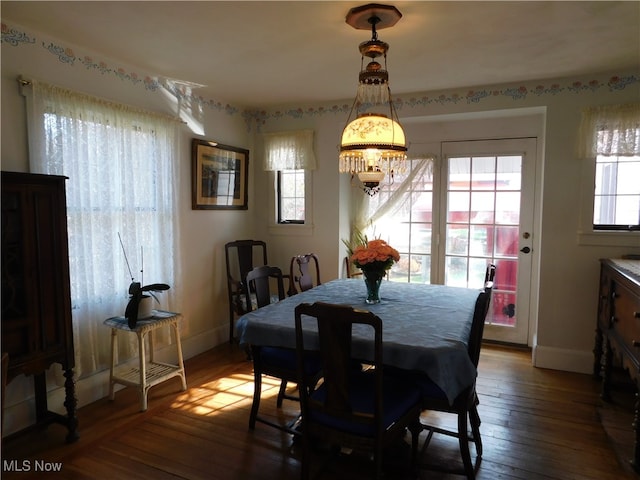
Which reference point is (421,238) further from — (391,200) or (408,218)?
(391,200)

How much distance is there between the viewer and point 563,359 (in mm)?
3551

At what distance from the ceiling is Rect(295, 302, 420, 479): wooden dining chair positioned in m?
1.59

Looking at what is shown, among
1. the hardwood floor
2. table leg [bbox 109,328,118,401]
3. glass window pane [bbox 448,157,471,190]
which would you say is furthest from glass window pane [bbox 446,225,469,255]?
table leg [bbox 109,328,118,401]

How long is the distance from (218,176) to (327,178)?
1.08 m

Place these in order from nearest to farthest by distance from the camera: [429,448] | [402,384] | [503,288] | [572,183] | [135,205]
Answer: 1. [402,384]
2. [429,448]
3. [135,205]
4. [572,183]
5. [503,288]

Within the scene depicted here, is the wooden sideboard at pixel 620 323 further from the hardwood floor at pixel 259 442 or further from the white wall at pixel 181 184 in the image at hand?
the white wall at pixel 181 184

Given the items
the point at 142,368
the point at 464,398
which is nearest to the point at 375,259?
the point at 464,398

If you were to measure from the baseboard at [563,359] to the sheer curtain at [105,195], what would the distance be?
3.14 meters

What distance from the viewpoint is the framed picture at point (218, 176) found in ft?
12.6

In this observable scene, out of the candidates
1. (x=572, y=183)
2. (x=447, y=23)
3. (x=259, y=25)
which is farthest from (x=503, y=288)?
(x=259, y=25)

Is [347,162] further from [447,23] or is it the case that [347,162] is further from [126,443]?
[126,443]

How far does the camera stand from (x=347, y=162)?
2662 millimetres

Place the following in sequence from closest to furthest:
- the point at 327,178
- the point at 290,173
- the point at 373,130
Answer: the point at 373,130 < the point at 327,178 < the point at 290,173

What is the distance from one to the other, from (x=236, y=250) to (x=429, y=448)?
2726mm
